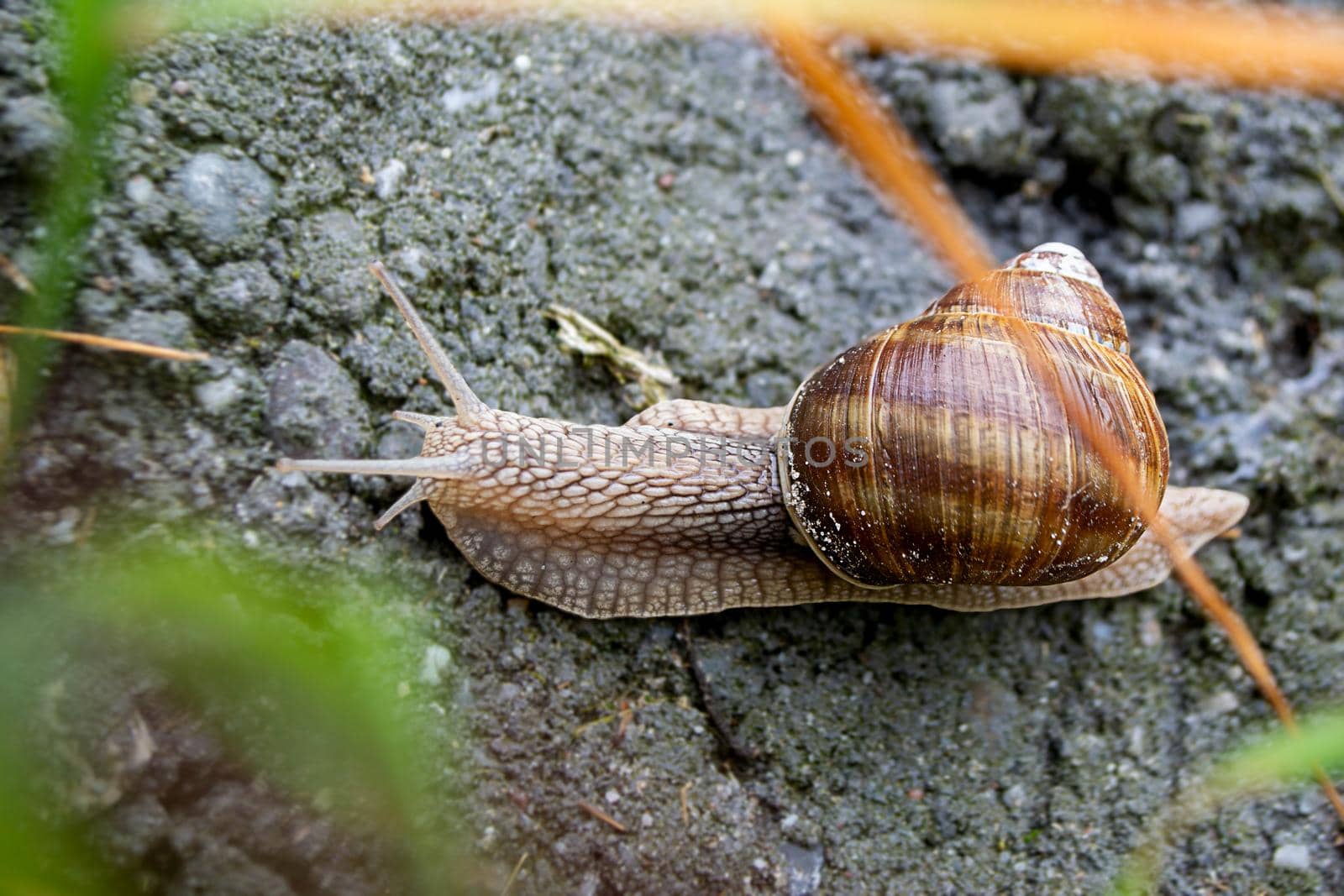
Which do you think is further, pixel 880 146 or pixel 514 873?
pixel 880 146

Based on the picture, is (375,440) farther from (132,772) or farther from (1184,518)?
(1184,518)

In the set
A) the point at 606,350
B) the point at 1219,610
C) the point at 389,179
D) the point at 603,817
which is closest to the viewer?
the point at 603,817

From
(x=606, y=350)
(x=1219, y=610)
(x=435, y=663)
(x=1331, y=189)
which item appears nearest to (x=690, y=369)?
(x=606, y=350)

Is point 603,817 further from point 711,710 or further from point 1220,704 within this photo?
point 1220,704

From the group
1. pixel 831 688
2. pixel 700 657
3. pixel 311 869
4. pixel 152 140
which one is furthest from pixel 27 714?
pixel 831 688

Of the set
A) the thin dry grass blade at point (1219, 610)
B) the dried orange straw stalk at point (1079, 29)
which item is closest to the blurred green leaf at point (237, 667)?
the thin dry grass blade at point (1219, 610)

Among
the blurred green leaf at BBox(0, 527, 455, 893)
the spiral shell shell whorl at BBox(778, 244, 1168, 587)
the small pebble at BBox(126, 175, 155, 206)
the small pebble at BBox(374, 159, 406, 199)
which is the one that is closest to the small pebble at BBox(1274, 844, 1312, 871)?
the spiral shell shell whorl at BBox(778, 244, 1168, 587)

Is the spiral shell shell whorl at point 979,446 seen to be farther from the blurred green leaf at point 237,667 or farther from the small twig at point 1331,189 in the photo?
the small twig at point 1331,189
